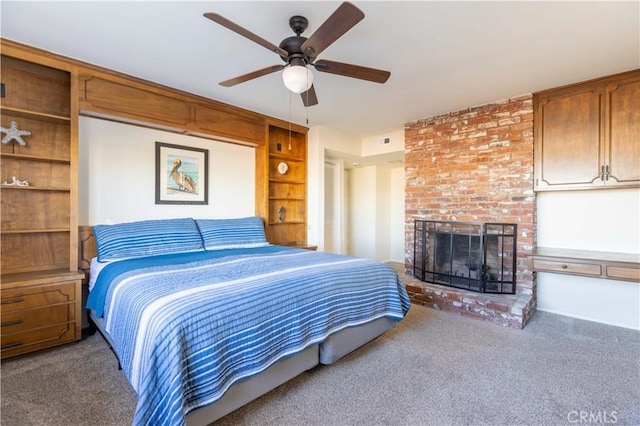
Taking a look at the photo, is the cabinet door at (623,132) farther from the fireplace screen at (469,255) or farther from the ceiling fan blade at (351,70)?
the ceiling fan blade at (351,70)

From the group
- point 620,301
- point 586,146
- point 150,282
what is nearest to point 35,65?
point 150,282

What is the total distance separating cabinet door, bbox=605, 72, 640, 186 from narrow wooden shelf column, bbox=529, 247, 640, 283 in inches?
28.0

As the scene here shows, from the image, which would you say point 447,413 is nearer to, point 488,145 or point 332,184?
point 488,145

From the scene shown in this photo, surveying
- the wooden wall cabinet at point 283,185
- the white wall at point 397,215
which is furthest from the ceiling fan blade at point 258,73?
the white wall at point 397,215

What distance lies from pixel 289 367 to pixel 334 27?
199 cm

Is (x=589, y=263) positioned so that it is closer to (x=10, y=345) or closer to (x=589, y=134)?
(x=589, y=134)

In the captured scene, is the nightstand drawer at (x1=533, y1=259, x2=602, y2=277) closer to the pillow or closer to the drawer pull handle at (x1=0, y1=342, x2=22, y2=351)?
the pillow

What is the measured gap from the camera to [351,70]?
2051 millimetres

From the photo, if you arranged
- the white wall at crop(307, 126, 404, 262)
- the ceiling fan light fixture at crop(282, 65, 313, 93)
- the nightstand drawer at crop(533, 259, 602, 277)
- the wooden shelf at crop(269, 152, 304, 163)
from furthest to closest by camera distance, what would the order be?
the white wall at crop(307, 126, 404, 262), the wooden shelf at crop(269, 152, 304, 163), the nightstand drawer at crop(533, 259, 602, 277), the ceiling fan light fixture at crop(282, 65, 313, 93)

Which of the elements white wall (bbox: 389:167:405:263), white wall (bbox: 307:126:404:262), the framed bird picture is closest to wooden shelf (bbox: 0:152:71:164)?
the framed bird picture

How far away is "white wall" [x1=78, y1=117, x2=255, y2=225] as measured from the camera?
115 inches

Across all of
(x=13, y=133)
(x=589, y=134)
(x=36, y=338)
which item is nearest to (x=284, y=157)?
(x=13, y=133)

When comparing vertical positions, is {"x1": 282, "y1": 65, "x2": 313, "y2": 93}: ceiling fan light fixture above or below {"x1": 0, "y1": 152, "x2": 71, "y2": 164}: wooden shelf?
above
